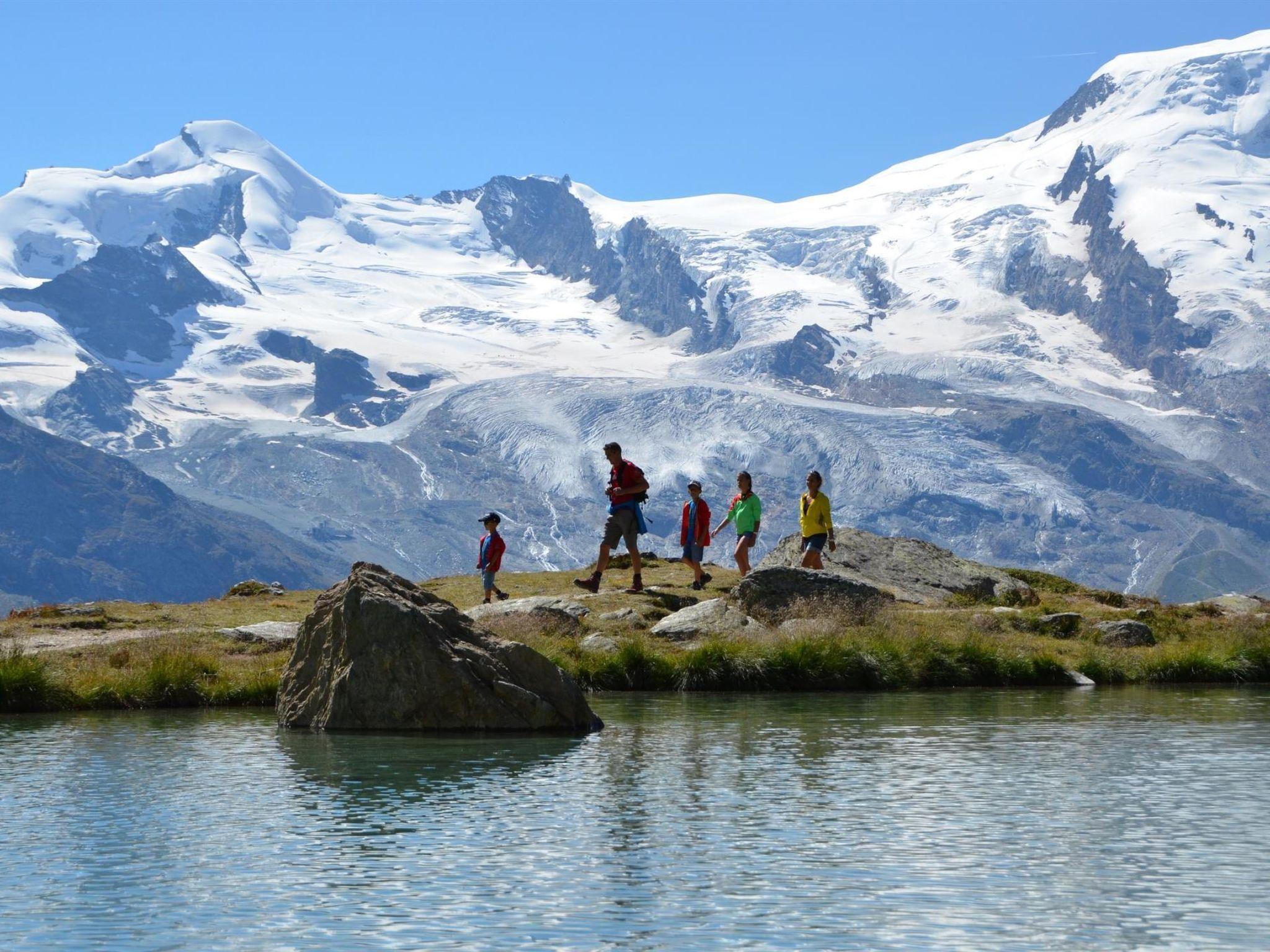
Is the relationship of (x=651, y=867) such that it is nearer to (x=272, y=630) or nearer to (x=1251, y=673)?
(x=272, y=630)

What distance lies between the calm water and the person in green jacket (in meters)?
13.4

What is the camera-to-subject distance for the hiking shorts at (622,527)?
34.8 m

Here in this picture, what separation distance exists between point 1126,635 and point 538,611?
499 inches

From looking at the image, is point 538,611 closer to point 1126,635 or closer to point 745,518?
point 745,518

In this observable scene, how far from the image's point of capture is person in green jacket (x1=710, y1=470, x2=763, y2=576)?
37.8m

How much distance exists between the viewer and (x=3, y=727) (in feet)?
80.4

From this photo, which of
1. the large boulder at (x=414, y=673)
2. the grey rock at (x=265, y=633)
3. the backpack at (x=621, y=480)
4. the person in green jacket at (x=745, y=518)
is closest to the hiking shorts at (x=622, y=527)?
the backpack at (x=621, y=480)

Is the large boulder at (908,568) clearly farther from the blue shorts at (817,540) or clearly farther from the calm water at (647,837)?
the calm water at (647,837)

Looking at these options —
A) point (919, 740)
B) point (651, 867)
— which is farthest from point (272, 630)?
point (651, 867)

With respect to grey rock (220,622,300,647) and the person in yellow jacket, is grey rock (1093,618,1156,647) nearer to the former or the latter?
the person in yellow jacket

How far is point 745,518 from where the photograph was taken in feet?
128

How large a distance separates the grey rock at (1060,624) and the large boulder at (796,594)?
391cm

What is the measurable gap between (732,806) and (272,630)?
679 inches

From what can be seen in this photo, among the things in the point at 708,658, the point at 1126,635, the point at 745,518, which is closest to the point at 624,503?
the point at 745,518
